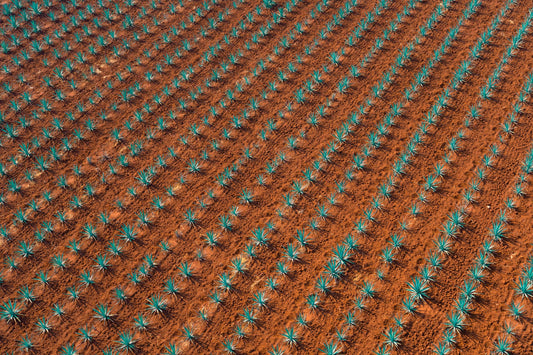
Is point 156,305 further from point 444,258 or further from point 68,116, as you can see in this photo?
point 68,116

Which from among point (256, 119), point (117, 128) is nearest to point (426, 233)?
point (256, 119)

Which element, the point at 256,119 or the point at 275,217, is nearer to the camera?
the point at 275,217

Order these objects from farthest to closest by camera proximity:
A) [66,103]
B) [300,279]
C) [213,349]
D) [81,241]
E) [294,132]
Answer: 1. [66,103]
2. [294,132]
3. [81,241]
4. [300,279]
5. [213,349]

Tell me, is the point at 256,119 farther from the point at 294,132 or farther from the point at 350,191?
the point at 350,191

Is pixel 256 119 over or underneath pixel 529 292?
over

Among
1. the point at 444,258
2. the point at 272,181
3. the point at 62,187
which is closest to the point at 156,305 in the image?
the point at 272,181

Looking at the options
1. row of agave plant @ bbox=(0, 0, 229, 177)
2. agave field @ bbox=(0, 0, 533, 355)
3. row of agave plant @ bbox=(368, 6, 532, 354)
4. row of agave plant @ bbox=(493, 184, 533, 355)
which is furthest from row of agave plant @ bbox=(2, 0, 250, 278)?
row of agave plant @ bbox=(493, 184, 533, 355)

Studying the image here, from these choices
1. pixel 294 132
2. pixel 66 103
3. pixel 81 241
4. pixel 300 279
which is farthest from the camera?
pixel 66 103

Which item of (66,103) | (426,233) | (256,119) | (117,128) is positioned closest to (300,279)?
(426,233)

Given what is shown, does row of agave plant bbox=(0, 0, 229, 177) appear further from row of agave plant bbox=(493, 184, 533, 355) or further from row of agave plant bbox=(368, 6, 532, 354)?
row of agave plant bbox=(493, 184, 533, 355)
